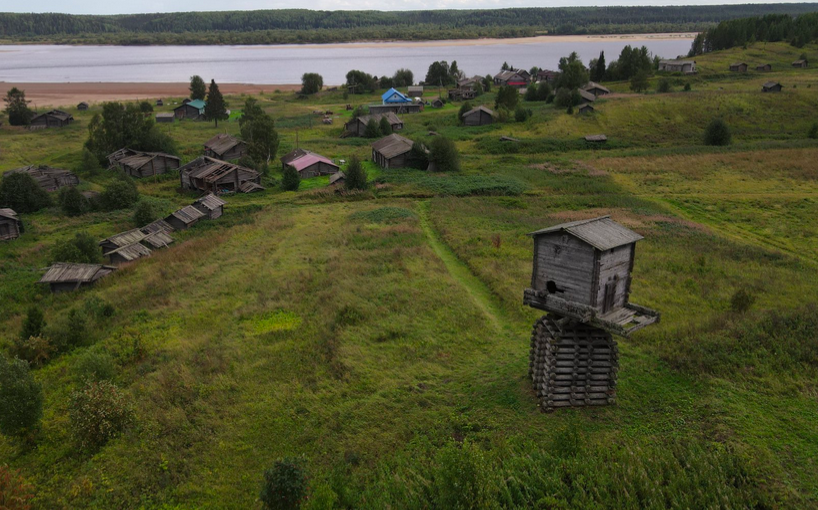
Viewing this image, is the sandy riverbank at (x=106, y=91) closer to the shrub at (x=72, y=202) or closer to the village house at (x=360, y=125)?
the village house at (x=360, y=125)

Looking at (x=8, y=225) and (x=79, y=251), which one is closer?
(x=79, y=251)

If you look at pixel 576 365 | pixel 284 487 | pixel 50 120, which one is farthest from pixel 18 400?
pixel 50 120

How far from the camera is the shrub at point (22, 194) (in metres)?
42.2

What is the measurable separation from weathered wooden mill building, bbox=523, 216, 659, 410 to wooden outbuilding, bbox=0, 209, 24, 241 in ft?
116

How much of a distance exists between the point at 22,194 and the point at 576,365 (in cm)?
4324

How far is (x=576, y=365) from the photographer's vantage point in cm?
1684

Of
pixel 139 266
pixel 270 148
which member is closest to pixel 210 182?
pixel 270 148

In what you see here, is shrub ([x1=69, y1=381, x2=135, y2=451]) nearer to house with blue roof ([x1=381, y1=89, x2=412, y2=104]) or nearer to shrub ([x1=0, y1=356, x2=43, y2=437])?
shrub ([x1=0, y1=356, x2=43, y2=437])

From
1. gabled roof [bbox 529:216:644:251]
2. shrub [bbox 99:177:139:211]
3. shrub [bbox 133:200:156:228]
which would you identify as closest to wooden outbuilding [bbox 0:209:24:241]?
shrub [bbox 99:177:139:211]

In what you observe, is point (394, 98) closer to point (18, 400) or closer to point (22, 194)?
point (22, 194)

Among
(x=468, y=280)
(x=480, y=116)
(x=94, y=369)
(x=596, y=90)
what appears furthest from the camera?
(x=596, y=90)

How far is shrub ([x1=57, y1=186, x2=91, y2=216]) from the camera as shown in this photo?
139ft

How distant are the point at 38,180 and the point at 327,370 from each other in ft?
132

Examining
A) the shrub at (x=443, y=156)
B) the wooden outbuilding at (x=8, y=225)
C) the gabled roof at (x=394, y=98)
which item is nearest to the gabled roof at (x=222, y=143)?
the shrub at (x=443, y=156)
